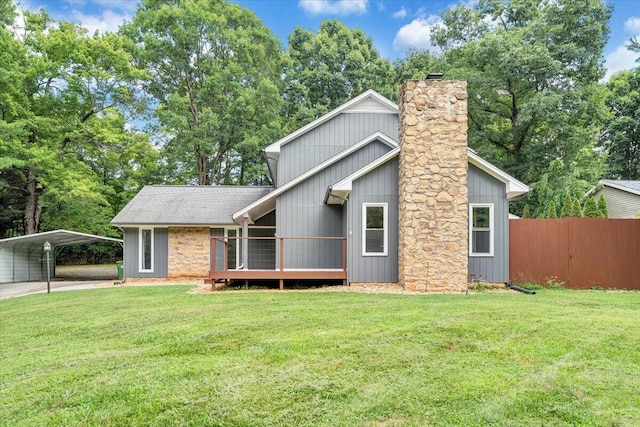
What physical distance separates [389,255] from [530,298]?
3575 mm

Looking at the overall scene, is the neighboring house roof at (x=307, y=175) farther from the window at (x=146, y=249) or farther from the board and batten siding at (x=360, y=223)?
the window at (x=146, y=249)

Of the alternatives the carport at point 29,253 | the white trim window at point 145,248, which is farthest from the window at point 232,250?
the carport at point 29,253

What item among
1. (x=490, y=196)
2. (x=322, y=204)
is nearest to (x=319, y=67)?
(x=322, y=204)

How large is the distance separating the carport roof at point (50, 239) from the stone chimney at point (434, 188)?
41.1 ft

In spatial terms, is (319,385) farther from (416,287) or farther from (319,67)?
(319,67)

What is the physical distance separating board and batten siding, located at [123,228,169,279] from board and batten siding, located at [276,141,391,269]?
5.76 m

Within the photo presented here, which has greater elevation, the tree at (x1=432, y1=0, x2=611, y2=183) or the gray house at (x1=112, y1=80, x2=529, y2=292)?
the tree at (x1=432, y1=0, x2=611, y2=183)

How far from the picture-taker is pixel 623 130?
2695 centimetres

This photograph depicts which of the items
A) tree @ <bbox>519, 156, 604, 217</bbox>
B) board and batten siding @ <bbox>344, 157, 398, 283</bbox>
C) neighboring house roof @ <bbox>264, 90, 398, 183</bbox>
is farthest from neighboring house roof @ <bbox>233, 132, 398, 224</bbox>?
tree @ <bbox>519, 156, 604, 217</bbox>

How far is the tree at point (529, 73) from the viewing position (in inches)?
764

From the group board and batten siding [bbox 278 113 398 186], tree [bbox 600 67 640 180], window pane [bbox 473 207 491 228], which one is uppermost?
tree [bbox 600 67 640 180]

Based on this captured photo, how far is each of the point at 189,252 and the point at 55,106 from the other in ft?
43.1

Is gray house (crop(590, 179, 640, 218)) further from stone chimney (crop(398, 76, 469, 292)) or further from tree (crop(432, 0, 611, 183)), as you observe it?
stone chimney (crop(398, 76, 469, 292))

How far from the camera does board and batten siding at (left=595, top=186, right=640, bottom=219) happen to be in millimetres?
18984
